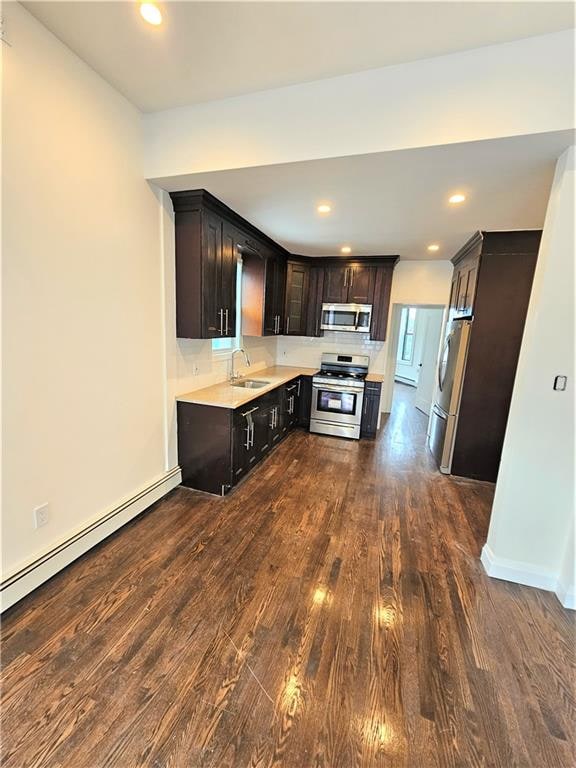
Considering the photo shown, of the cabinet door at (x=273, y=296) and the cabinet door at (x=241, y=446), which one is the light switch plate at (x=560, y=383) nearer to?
the cabinet door at (x=241, y=446)

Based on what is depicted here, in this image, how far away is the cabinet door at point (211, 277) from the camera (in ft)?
9.13

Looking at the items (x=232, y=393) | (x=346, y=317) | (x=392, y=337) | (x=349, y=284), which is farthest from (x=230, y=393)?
(x=392, y=337)

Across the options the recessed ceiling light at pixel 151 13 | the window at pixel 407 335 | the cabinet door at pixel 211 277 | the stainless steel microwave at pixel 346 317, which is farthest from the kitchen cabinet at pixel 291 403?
the window at pixel 407 335

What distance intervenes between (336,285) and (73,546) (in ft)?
14.5

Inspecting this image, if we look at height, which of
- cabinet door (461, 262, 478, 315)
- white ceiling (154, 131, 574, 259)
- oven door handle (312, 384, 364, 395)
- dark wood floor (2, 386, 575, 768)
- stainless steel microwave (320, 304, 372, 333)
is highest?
white ceiling (154, 131, 574, 259)

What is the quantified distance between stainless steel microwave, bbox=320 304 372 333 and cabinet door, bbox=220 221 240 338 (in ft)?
6.71

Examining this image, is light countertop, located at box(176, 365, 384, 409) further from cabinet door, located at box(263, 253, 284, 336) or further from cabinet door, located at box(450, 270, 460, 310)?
cabinet door, located at box(450, 270, 460, 310)

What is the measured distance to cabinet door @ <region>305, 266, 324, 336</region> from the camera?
500cm

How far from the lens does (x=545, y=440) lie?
1.98 metres

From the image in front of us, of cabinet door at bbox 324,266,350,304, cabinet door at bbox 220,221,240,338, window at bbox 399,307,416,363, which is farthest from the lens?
window at bbox 399,307,416,363

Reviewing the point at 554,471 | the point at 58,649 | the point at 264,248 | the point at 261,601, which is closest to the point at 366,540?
the point at 261,601

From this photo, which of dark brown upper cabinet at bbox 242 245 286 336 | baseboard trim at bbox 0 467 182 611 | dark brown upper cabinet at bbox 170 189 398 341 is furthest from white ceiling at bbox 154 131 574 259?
baseboard trim at bbox 0 467 182 611

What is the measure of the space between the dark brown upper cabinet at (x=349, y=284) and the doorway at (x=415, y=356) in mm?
704

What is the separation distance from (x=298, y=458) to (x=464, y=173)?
310 centimetres
